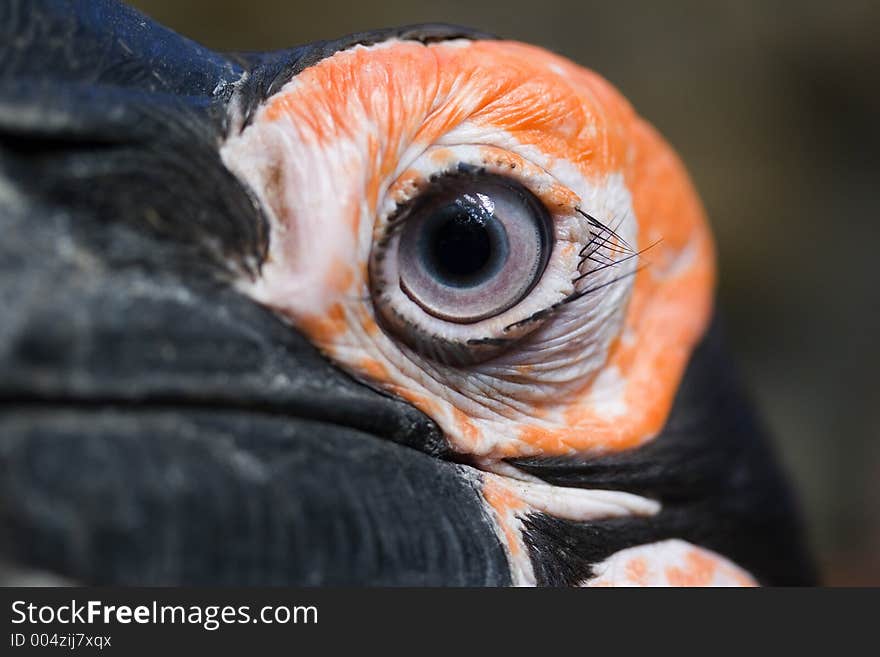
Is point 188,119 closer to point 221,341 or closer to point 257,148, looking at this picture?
point 257,148

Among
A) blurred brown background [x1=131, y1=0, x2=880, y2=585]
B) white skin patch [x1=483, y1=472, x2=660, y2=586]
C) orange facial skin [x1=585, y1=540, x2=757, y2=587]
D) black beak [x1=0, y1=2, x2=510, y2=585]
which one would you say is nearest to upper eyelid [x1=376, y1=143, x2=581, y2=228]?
black beak [x1=0, y1=2, x2=510, y2=585]

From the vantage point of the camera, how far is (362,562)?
3.99 feet

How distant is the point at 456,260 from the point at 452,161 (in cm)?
15

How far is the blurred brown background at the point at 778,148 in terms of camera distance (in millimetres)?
5906

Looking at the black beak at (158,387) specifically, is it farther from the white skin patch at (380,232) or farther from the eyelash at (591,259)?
the eyelash at (591,259)

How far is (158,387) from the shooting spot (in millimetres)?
1129

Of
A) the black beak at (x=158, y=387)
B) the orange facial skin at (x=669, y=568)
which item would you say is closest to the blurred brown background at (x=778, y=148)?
the orange facial skin at (x=669, y=568)

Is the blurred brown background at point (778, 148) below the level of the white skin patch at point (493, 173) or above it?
above

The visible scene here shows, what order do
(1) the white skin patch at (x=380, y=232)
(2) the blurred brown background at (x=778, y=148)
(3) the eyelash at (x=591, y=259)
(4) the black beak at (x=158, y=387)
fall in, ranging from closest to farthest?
(4) the black beak at (x=158, y=387)
(1) the white skin patch at (x=380, y=232)
(3) the eyelash at (x=591, y=259)
(2) the blurred brown background at (x=778, y=148)

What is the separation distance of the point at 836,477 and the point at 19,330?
258 inches

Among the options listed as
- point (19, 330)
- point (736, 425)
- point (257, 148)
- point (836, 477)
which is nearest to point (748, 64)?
point (836, 477)

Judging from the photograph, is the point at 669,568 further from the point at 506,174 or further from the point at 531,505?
the point at 506,174

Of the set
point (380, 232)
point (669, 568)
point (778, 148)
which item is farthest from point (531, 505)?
point (778, 148)

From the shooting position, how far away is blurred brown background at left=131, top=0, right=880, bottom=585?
233 inches
